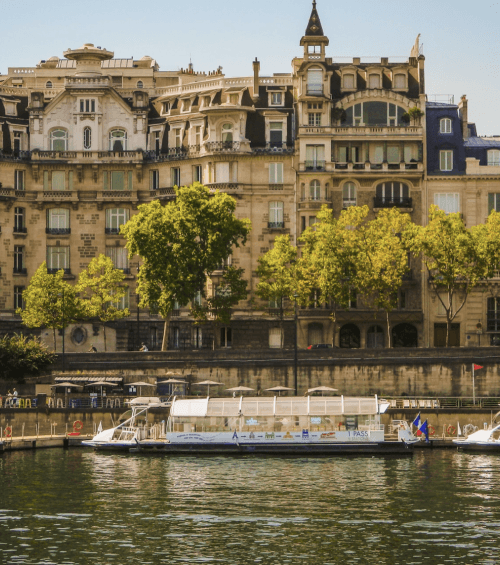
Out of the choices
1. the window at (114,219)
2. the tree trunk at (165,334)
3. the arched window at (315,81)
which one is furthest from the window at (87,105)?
the tree trunk at (165,334)

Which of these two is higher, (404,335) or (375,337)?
(404,335)

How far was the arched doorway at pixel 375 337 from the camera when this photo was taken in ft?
387

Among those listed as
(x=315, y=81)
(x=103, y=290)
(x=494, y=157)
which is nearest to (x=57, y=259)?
(x=103, y=290)

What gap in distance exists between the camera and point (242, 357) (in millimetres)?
104625

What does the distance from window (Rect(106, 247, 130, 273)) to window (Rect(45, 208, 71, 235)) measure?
4.04 meters

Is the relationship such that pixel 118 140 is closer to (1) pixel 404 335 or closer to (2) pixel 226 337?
(2) pixel 226 337

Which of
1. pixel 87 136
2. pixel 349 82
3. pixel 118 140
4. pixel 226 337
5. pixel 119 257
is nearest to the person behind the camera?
pixel 226 337

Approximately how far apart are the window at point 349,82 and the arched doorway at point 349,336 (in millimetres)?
20647

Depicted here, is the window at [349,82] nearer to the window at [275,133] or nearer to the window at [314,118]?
the window at [314,118]

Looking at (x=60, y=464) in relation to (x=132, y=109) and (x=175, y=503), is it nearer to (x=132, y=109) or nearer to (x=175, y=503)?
(x=175, y=503)

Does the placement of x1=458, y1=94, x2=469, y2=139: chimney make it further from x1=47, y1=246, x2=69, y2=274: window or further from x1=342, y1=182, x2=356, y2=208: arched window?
x1=47, y1=246, x2=69, y2=274: window

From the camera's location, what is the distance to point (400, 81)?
122 metres

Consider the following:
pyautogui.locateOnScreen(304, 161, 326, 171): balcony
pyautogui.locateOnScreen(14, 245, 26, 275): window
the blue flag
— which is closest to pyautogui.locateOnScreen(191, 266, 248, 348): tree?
pyautogui.locateOnScreen(304, 161, 326, 171): balcony

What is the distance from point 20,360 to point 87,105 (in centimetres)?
3127
